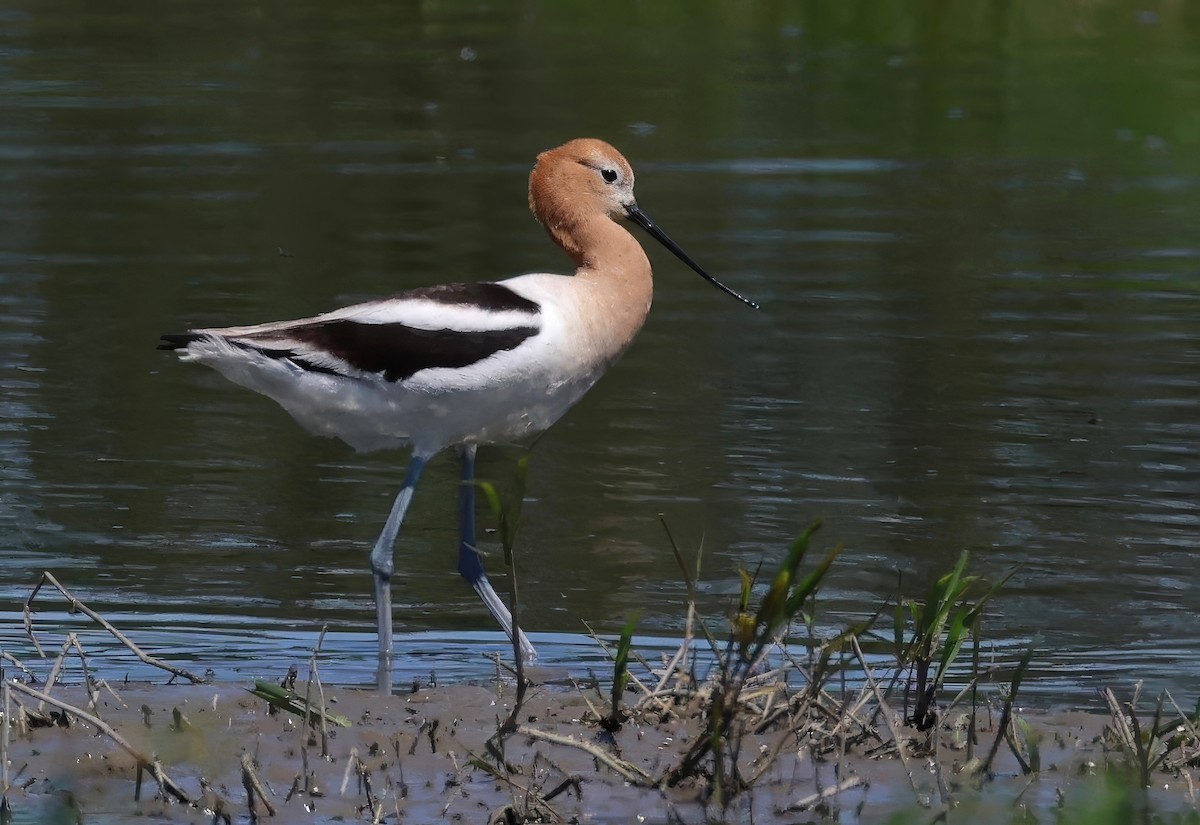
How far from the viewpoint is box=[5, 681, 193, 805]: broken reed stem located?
14.5ft

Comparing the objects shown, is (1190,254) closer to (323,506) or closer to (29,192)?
(323,506)

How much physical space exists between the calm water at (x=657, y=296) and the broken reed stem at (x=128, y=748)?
4.03 ft

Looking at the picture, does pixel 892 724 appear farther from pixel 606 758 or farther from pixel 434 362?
pixel 434 362

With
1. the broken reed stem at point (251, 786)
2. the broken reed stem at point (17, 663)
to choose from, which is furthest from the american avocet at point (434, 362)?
the broken reed stem at point (251, 786)

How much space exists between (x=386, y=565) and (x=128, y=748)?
2.00 meters

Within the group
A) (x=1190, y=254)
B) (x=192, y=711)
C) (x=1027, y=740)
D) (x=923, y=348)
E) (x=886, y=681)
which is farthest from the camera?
(x=1190, y=254)

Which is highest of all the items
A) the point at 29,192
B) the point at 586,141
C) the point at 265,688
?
the point at 586,141

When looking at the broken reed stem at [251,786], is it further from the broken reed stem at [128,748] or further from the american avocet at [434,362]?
the american avocet at [434,362]

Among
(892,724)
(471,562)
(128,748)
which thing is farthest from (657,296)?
(128,748)

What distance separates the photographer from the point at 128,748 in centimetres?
441

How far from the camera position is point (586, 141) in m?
6.91

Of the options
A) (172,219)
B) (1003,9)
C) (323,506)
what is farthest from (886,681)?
(1003,9)

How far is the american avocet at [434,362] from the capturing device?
6.21m

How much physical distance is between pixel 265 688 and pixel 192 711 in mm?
523
